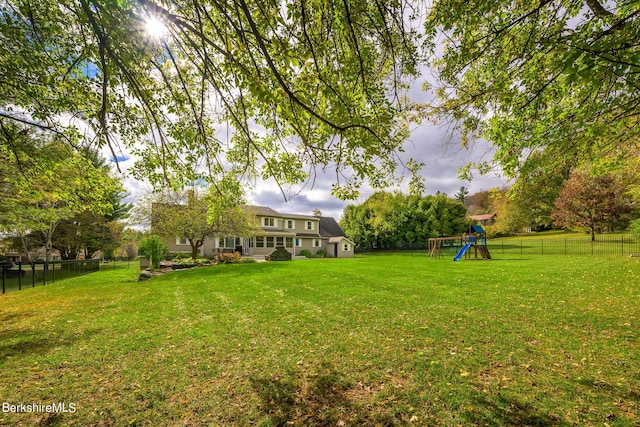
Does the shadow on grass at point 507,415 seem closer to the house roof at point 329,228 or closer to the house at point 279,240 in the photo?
the house at point 279,240

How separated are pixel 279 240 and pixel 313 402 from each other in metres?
27.5

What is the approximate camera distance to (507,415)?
2.79 metres

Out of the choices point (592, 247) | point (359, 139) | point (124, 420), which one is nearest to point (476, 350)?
point (359, 139)

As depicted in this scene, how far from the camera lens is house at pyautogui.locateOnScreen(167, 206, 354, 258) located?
2673 centimetres

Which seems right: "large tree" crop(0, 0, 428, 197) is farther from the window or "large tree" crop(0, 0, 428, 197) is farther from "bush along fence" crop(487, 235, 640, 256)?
"bush along fence" crop(487, 235, 640, 256)

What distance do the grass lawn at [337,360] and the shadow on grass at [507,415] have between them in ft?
0.05

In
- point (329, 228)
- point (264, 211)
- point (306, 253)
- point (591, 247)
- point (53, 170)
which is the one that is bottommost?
point (306, 253)

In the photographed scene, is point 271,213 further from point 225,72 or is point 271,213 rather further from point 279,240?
point 225,72

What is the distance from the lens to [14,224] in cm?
1197

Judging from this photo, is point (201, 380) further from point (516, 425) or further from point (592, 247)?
point (592, 247)

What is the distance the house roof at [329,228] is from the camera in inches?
1497

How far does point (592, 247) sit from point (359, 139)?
1279 inches

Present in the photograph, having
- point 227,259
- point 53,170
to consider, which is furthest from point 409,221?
point 53,170

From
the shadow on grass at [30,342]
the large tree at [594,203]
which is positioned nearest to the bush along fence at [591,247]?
the large tree at [594,203]
